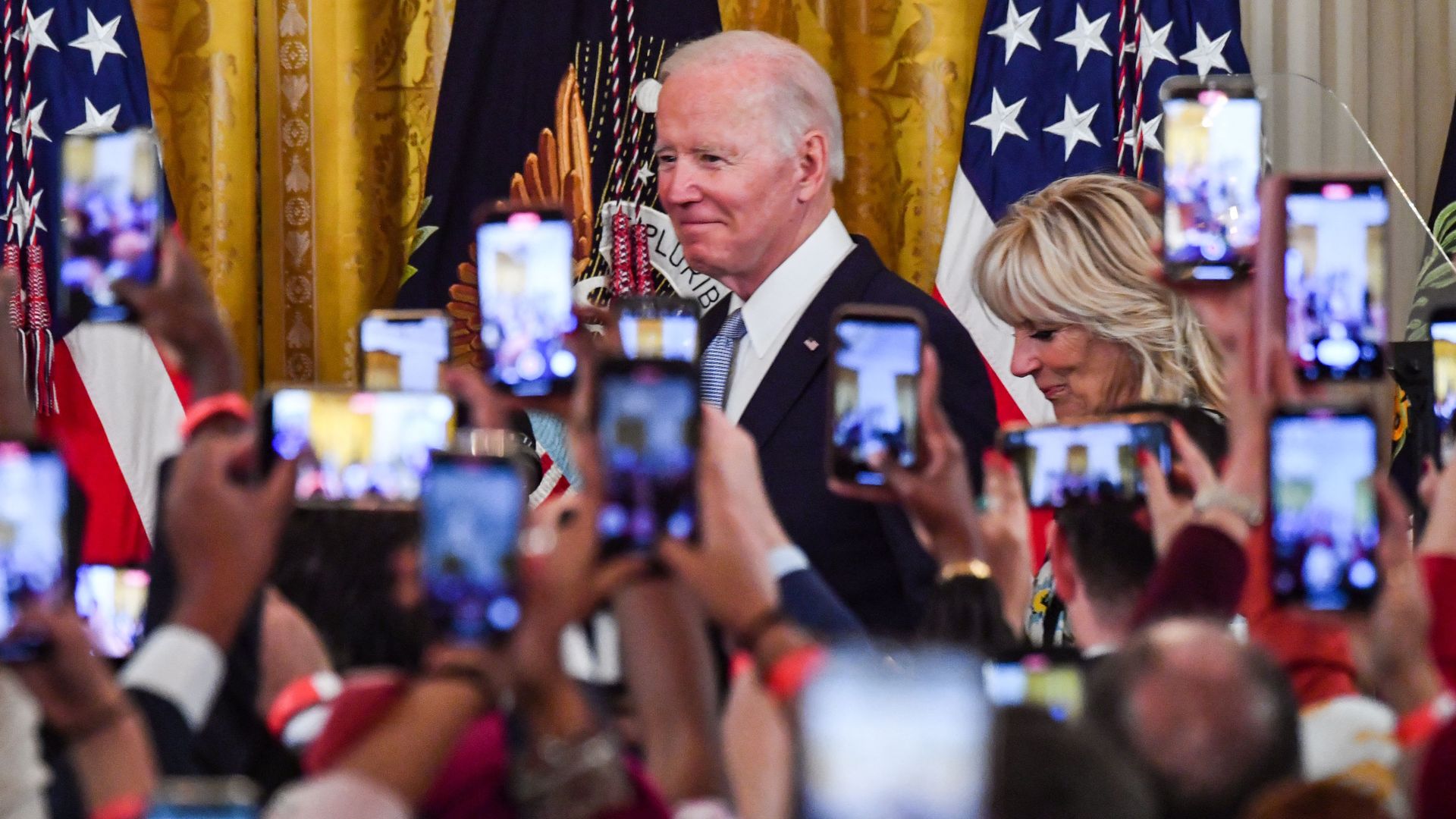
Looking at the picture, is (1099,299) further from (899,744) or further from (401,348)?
(899,744)

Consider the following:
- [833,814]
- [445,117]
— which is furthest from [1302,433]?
[445,117]

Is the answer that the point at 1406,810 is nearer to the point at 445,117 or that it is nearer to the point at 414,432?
the point at 414,432

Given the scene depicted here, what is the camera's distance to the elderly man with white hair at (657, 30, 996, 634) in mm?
2082

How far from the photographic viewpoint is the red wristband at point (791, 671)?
1108mm

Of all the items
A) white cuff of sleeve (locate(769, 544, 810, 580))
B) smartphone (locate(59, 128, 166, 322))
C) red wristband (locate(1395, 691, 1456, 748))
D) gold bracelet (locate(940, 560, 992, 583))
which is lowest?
red wristband (locate(1395, 691, 1456, 748))

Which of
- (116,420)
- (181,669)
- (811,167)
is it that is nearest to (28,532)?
(181,669)

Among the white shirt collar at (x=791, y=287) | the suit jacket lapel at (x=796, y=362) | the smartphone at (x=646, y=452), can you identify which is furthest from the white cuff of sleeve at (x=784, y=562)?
the white shirt collar at (x=791, y=287)

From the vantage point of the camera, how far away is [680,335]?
1454 mm

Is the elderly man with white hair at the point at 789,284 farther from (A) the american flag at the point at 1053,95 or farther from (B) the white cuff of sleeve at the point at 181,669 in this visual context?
(A) the american flag at the point at 1053,95

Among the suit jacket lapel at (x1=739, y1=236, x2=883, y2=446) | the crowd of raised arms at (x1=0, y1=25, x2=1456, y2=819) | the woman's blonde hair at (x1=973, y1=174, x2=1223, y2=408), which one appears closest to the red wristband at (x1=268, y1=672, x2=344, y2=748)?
the crowd of raised arms at (x1=0, y1=25, x2=1456, y2=819)

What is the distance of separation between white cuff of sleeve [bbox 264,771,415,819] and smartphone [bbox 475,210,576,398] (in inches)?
15.8

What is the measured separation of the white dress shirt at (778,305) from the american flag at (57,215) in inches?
74.6

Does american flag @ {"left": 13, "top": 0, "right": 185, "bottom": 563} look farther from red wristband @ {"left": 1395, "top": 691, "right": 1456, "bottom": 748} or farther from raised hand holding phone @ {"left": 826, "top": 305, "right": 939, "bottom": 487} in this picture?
red wristband @ {"left": 1395, "top": 691, "right": 1456, "bottom": 748}

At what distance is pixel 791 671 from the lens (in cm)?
113
